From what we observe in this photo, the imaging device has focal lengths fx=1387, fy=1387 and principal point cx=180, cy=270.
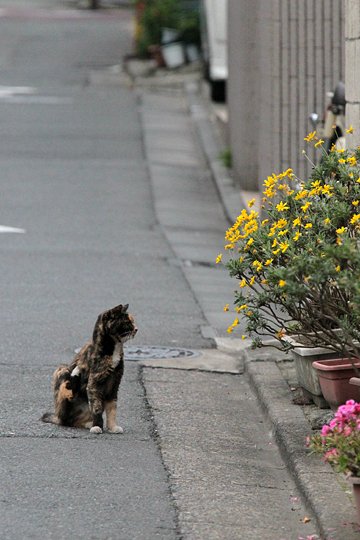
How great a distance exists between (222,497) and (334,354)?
1878 mm

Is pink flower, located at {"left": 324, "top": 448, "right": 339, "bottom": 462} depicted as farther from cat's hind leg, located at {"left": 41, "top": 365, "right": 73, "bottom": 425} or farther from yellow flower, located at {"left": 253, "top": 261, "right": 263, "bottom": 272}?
cat's hind leg, located at {"left": 41, "top": 365, "right": 73, "bottom": 425}

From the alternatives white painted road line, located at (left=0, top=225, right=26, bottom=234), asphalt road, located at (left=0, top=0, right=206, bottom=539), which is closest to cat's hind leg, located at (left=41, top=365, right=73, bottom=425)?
asphalt road, located at (left=0, top=0, right=206, bottom=539)

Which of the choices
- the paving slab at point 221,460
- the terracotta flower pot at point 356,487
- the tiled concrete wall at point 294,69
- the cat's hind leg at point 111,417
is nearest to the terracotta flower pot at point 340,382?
the paving slab at point 221,460

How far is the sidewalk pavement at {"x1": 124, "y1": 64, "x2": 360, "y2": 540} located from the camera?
680 centimetres

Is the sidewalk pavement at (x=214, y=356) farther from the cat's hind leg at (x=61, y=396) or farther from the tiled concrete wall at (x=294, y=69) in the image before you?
the tiled concrete wall at (x=294, y=69)

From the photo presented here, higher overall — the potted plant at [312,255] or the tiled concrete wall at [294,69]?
the potted plant at [312,255]

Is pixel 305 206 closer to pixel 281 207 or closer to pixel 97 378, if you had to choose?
pixel 281 207

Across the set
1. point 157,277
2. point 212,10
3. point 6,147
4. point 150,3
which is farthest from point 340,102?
point 150,3

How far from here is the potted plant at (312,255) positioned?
22.1ft

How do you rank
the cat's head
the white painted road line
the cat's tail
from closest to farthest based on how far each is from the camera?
1. the cat's head
2. the cat's tail
3. the white painted road line

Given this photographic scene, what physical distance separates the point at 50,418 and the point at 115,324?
2.85 ft

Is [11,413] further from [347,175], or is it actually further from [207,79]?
[207,79]

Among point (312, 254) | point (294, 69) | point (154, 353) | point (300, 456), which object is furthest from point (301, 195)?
point (294, 69)

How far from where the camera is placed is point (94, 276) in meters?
13.6
